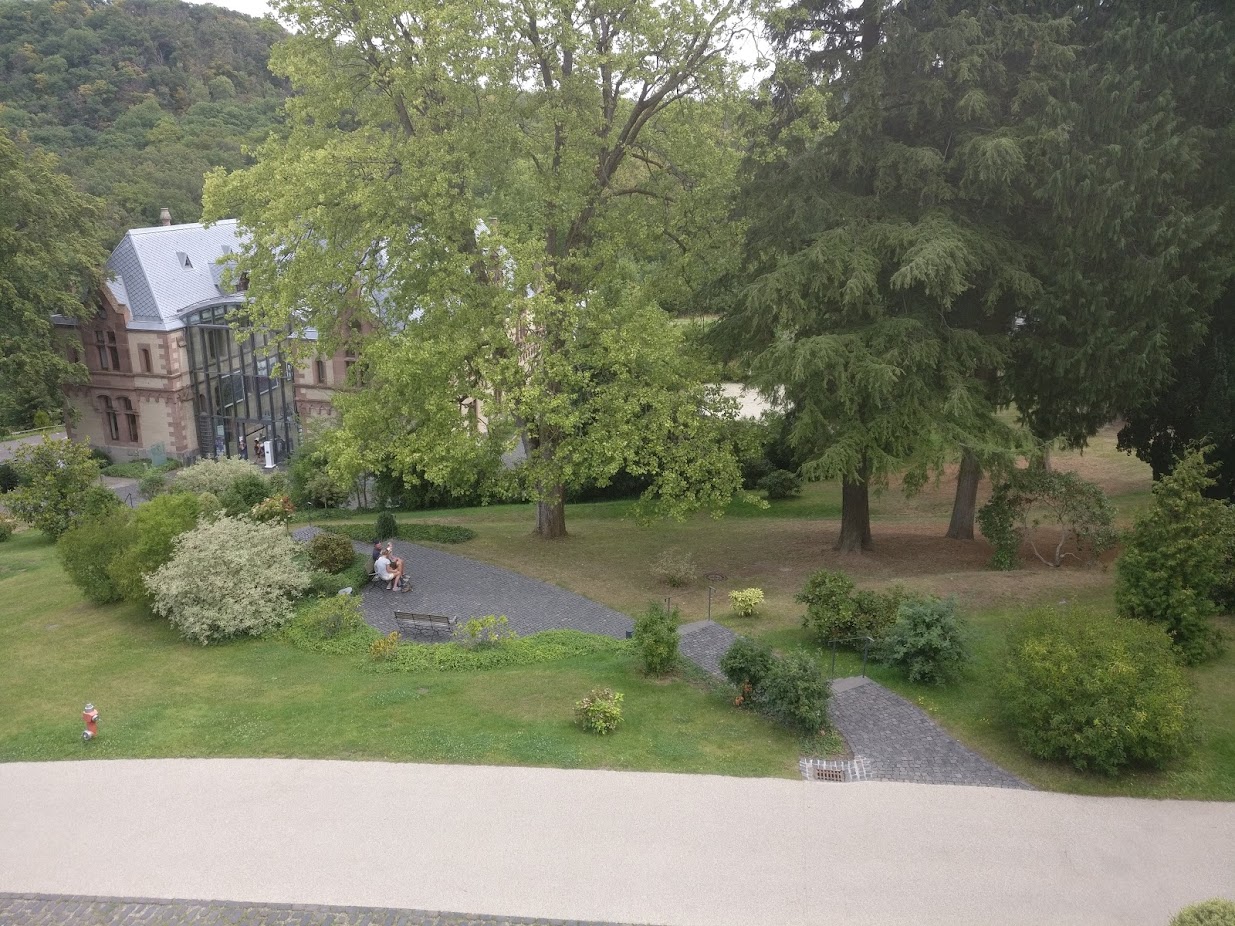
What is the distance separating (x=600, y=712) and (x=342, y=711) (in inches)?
159

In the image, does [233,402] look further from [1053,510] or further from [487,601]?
[1053,510]

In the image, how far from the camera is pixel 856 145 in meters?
18.2

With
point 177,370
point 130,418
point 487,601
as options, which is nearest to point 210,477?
point 487,601

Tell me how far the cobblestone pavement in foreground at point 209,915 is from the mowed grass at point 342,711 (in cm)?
297

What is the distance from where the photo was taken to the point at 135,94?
66.2 metres

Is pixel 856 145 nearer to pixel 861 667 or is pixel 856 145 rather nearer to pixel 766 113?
pixel 766 113

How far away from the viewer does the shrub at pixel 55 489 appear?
2735 cm

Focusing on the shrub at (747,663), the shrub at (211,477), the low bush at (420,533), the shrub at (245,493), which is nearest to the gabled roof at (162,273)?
the shrub at (211,477)

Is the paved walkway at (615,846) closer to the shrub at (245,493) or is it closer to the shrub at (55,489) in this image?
the shrub at (245,493)

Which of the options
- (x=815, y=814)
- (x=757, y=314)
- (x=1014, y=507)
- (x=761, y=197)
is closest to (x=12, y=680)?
(x=815, y=814)

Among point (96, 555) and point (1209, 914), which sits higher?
Result: point (96, 555)

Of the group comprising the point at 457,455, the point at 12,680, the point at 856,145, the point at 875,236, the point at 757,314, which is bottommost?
the point at 12,680

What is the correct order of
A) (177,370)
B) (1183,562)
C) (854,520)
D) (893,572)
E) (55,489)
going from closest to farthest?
(1183,562)
(893,572)
(854,520)
(55,489)
(177,370)

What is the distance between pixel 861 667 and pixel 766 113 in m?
11.5
